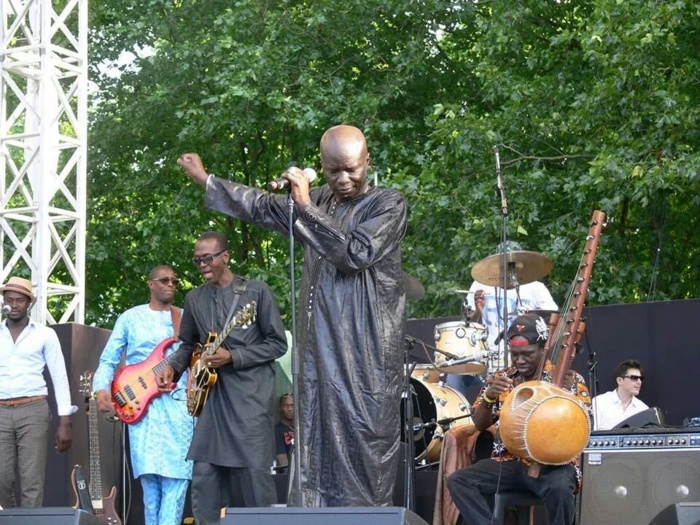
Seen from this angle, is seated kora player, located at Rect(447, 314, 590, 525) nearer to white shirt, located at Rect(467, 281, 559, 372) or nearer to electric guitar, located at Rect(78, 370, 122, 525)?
white shirt, located at Rect(467, 281, 559, 372)

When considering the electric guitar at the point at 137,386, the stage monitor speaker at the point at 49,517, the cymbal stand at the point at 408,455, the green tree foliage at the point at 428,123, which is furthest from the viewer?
the green tree foliage at the point at 428,123

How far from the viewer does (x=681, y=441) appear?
268 inches

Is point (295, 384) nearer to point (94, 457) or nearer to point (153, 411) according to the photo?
point (153, 411)

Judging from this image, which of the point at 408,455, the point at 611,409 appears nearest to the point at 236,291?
the point at 408,455

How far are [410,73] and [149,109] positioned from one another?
4020mm

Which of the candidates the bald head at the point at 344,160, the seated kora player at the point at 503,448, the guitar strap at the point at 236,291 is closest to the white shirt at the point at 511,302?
A: the seated kora player at the point at 503,448

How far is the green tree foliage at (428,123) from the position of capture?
1308cm

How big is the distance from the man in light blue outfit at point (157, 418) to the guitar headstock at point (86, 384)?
694 millimetres

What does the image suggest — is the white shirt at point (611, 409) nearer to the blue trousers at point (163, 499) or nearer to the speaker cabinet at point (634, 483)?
the speaker cabinet at point (634, 483)

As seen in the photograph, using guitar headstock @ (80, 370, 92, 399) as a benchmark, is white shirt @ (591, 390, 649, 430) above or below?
below

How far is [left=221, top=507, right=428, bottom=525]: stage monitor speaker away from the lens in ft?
13.3

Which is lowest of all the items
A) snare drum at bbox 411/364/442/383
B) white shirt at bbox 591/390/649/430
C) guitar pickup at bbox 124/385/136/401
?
white shirt at bbox 591/390/649/430

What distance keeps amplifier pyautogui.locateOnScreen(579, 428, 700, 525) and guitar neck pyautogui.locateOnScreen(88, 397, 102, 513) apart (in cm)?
400

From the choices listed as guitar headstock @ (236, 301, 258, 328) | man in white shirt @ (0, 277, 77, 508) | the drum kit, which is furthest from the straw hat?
the drum kit
